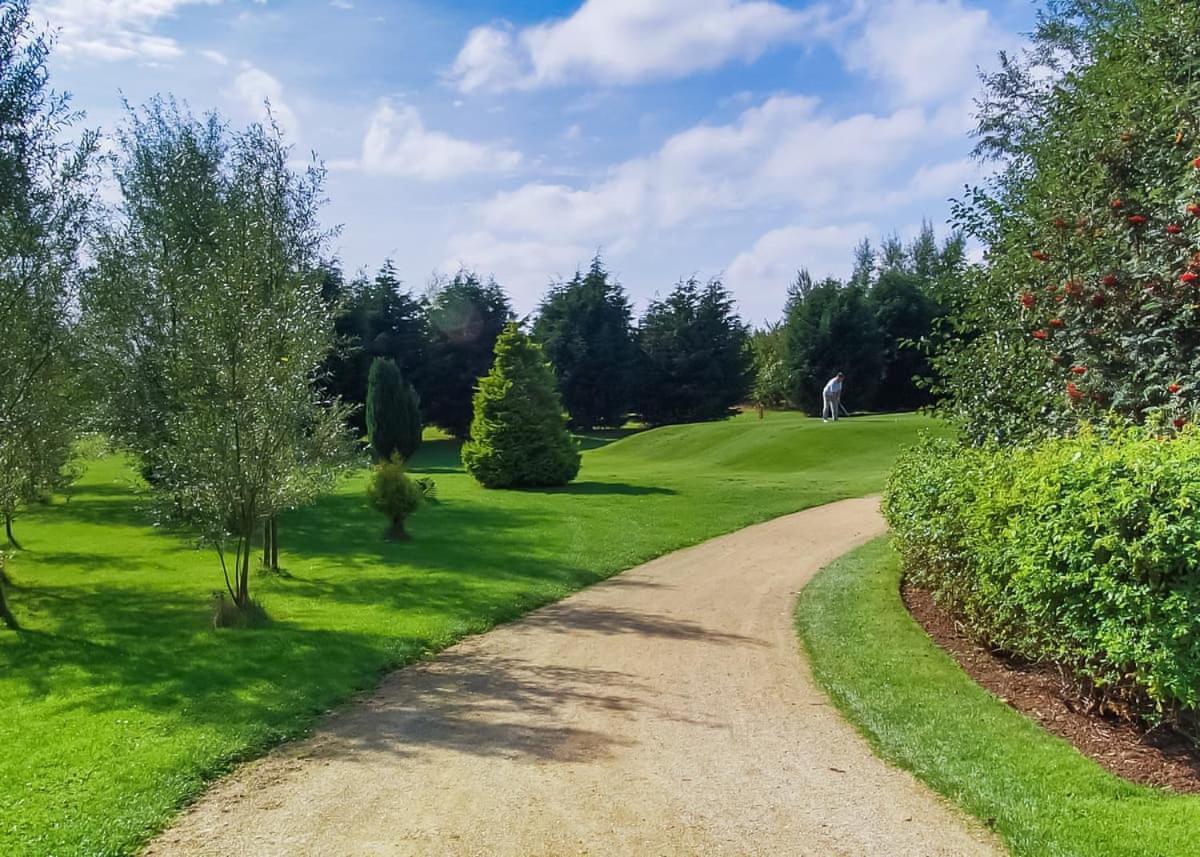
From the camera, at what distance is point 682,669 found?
7344 mm

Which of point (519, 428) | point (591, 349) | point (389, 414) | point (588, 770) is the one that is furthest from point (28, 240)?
point (591, 349)

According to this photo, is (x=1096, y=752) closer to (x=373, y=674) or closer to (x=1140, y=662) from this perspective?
(x=1140, y=662)

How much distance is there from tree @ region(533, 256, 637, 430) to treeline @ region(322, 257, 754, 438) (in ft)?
0.20

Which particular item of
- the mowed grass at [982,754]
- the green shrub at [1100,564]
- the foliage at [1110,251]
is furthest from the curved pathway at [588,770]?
the foliage at [1110,251]

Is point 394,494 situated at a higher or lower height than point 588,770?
higher

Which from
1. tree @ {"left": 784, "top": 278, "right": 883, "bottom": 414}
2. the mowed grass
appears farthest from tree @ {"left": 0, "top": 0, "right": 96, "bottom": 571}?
tree @ {"left": 784, "top": 278, "right": 883, "bottom": 414}

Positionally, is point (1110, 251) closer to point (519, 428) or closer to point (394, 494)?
point (394, 494)

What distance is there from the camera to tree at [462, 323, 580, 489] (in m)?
22.9

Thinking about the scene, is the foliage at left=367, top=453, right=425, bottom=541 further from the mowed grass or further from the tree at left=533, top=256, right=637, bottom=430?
the tree at left=533, top=256, right=637, bottom=430

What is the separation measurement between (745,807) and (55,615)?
9790mm

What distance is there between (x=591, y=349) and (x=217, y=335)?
4414 centimetres

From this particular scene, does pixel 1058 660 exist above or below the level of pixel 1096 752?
above

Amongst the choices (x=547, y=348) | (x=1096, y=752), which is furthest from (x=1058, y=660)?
(x=547, y=348)

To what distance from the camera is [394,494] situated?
15.2 meters
